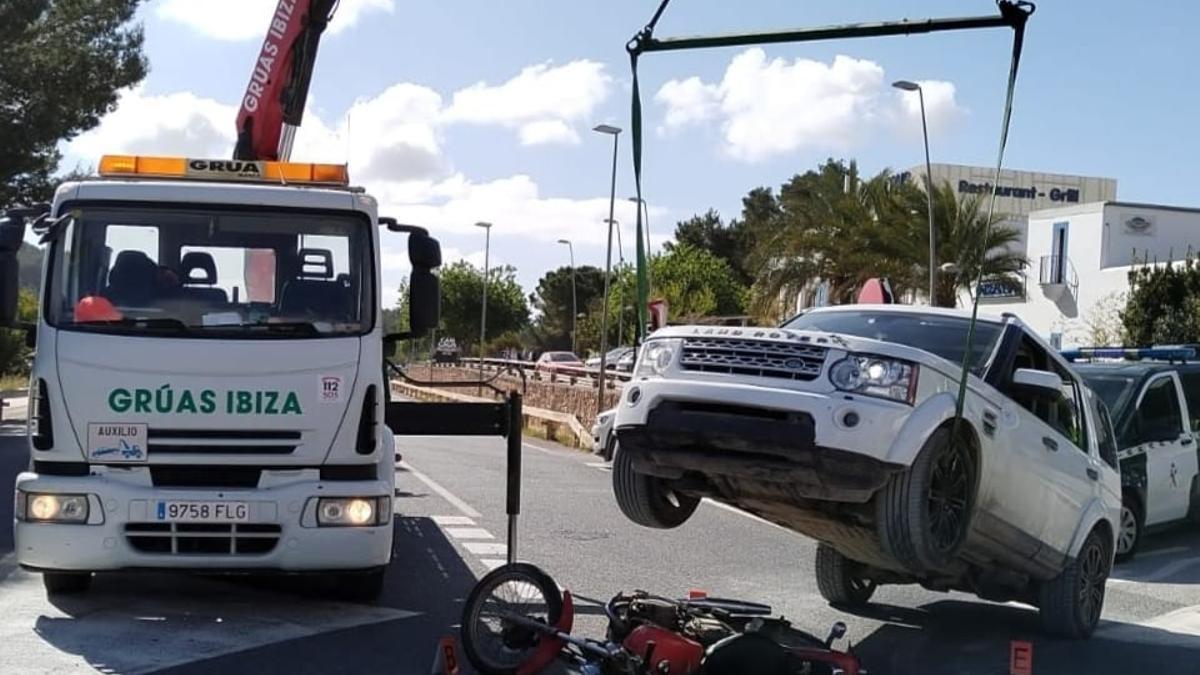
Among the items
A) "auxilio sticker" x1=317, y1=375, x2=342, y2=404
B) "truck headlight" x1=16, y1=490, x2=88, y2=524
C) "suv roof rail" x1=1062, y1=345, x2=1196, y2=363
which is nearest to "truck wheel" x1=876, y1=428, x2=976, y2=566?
"auxilio sticker" x1=317, y1=375, x2=342, y2=404

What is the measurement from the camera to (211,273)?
8719 millimetres

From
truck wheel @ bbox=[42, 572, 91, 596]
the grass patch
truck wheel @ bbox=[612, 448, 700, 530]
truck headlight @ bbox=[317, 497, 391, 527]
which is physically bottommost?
the grass patch

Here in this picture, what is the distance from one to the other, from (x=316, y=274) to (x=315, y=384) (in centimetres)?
76

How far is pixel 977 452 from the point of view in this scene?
757 centimetres

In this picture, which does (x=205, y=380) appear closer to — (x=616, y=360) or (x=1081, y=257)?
(x=1081, y=257)

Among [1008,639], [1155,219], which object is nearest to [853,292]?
[1155,219]

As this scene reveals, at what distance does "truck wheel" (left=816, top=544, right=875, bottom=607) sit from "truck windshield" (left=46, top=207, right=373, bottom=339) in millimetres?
3535

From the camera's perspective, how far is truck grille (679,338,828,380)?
714 centimetres

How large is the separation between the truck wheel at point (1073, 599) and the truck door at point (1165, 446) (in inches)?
190

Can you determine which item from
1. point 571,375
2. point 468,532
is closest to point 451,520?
point 468,532

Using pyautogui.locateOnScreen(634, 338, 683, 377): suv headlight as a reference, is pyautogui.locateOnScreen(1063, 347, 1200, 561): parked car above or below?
below

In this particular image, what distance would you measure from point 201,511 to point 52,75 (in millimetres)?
24891

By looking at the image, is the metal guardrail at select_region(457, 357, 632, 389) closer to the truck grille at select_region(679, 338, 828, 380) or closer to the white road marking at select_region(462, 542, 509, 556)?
the white road marking at select_region(462, 542, 509, 556)

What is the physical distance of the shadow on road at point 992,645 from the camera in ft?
27.0
